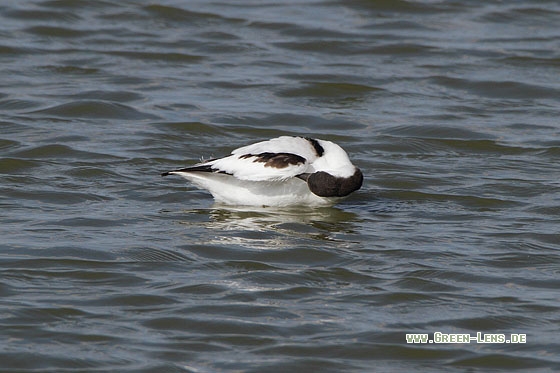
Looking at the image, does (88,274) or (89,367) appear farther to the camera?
(88,274)

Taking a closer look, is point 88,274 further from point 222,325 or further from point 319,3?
point 319,3

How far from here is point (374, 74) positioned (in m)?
15.4

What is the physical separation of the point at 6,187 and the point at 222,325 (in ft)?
13.0

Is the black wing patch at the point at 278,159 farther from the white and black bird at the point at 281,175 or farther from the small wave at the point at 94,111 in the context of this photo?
the small wave at the point at 94,111

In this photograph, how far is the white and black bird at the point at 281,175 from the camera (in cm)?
952

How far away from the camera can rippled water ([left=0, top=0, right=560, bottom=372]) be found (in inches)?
284

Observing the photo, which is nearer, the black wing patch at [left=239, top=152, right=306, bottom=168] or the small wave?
the black wing patch at [left=239, top=152, right=306, bottom=168]

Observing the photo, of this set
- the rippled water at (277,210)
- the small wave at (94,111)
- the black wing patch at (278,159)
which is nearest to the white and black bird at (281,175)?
the black wing patch at (278,159)

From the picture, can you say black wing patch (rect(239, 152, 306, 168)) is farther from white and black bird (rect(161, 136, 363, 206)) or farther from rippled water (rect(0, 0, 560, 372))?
rippled water (rect(0, 0, 560, 372))

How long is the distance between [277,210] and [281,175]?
0.60 m

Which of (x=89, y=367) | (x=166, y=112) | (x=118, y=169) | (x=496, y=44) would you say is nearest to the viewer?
(x=89, y=367)

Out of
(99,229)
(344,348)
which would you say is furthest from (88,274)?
(344,348)

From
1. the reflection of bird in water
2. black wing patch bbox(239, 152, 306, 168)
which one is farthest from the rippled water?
black wing patch bbox(239, 152, 306, 168)

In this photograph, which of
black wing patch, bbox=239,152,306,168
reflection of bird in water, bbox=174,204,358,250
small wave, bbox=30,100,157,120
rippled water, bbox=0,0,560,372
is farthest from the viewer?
small wave, bbox=30,100,157,120
